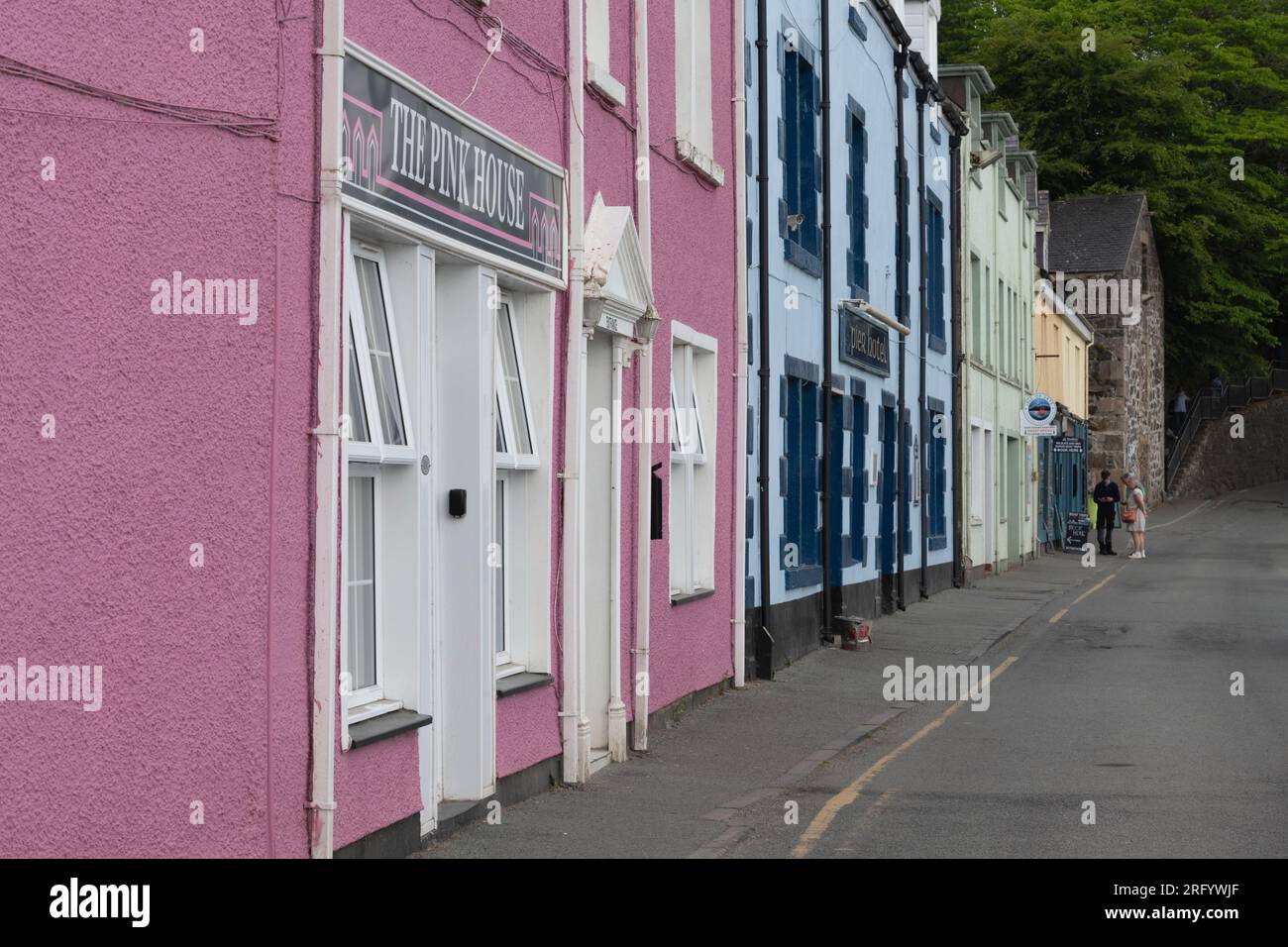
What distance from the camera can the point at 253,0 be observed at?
6.77 metres

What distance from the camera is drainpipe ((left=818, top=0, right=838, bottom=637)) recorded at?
19.4m

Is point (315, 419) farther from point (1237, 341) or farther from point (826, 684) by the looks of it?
point (1237, 341)

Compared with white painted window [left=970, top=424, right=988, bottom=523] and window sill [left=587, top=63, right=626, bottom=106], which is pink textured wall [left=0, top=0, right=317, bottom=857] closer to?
window sill [left=587, top=63, right=626, bottom=106]

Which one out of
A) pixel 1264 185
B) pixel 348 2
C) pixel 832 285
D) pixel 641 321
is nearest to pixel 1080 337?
pixel 1264 185

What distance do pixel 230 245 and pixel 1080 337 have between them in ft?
161

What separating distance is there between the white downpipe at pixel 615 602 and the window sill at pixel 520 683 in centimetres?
121

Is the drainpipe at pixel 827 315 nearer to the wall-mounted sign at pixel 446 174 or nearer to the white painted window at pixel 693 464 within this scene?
the white painted window at pixel 693 464

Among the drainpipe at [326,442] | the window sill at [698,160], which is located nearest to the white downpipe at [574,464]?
the window sill at [698,160]

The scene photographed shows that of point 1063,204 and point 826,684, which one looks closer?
point 826,684

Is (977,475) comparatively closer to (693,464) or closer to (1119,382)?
(693,464)

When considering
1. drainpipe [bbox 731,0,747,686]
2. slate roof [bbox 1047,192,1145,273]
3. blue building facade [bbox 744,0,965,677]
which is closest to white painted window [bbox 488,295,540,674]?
drainpipe [bbox 731,0,747,686]

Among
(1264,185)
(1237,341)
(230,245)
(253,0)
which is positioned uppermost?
(1264,185)

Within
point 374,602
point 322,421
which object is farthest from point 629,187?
point 322,421

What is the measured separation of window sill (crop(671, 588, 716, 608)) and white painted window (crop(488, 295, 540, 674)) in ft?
10.3
